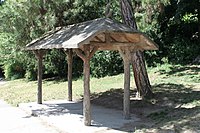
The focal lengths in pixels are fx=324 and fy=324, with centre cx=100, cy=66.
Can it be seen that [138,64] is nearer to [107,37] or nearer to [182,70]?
[107,37]

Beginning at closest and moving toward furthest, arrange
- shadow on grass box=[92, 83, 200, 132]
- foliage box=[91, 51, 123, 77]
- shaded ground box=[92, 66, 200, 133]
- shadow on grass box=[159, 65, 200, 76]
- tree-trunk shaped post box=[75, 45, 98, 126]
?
shaded ground box=[92, 66, 200, 133] < shadow on grass box=[92, 83, 200, 132] < tree-trunk shaped post box=[75, 45, 98, 126] < shadow on grass box=[159, 65, 200, 76] < foliage box=[91, 51, 123, 77]

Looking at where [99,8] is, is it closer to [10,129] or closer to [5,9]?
[5,9]

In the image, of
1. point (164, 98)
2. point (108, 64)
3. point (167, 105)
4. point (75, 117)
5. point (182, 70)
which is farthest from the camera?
point (108, 64)

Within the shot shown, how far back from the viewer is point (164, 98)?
12.5 meters

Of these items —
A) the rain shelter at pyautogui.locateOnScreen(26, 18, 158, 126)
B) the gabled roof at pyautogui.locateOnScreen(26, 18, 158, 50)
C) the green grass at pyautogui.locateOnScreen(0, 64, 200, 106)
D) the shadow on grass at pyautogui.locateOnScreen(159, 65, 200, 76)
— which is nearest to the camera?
the gabled roof at pyautogui.locateOnScreen(26, 18, 158, 50)

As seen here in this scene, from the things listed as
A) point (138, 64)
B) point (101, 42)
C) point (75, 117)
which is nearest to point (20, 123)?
point (75, 117)

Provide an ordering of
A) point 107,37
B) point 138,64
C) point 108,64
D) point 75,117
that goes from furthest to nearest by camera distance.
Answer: point 108,64 < point 138,64 < point 75,117 < point 107,37

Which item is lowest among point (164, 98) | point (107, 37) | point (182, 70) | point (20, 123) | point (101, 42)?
point (20, 123)

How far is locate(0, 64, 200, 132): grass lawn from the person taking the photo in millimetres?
9055

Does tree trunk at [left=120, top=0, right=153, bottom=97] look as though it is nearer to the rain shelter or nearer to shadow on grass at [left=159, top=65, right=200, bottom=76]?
the rain shelter

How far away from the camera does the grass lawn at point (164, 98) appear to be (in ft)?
29.7

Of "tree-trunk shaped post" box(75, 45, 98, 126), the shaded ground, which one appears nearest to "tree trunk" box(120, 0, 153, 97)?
the shaded ground

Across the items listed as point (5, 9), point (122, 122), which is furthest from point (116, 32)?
point (5, 9)

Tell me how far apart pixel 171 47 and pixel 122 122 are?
13.1m
